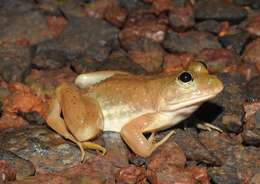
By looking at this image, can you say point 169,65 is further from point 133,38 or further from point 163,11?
point 163,11

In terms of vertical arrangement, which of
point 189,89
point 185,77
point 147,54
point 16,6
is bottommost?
point 16,6

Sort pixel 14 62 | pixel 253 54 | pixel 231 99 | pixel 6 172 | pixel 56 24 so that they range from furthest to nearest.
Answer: pixel 56 24 < pixel 253 54 < pixel 14 62 < pixel 231 99 < pixel 6 172

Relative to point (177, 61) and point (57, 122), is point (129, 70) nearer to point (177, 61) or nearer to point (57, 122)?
point (177, 61)

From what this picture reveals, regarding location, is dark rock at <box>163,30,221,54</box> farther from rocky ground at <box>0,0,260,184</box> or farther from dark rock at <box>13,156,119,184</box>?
dark rock at <box>13,156,119,184</box>

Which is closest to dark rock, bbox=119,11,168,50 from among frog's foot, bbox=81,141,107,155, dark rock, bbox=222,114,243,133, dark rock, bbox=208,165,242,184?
dark rock, bbox=222,114,243,133

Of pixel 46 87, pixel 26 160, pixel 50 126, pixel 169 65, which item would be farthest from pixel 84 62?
pixel 26 160

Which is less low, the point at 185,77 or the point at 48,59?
the point at 185,77

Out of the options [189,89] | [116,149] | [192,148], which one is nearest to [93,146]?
[116,149]

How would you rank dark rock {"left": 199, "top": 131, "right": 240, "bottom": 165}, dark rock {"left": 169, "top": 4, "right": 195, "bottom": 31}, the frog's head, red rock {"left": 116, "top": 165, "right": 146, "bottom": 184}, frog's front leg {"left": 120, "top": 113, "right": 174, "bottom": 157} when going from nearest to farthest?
red rock {"left": 116, "top": 165, "right": 146, "bottom": 184}
the frog's head
frog's front leg {"left": 120, "top": 113, "right": 174, "bottom": 157}
dark rock {"left": 199, "top": 131, "right": 240, "bottom": 165}
dark rock {"left": 169, "top": 4, "right": 195, "bottom": 31}
